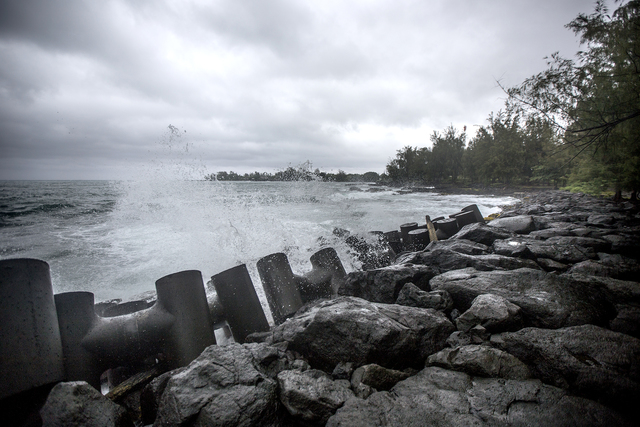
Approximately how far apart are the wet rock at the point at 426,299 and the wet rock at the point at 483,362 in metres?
0.62

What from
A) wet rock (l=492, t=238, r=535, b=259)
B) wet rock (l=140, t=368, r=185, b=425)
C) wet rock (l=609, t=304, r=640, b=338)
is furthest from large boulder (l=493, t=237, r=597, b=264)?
wet rock (l=140, t=368, r=185, b=425)

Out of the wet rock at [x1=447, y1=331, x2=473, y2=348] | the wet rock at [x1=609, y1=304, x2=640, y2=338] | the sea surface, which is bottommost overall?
the sea surface

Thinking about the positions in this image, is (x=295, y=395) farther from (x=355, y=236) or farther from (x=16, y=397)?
(x=355, y=236)

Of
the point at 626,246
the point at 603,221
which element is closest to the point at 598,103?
the point at 603,221

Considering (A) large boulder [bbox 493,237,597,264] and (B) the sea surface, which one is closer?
(A) large boulder [bbox 493,237,597,264]

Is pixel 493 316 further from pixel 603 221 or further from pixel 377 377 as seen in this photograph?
pixel 603 221

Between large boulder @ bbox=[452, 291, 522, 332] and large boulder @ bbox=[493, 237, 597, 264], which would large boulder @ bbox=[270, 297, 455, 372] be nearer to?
large boulder @ bbox=[452, 291, 522, 332]

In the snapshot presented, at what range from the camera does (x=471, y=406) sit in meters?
1.34

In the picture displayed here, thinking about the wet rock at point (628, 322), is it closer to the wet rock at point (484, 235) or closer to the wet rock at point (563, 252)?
the wet rock at point (563, 252)

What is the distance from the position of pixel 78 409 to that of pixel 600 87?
1237 centimetres

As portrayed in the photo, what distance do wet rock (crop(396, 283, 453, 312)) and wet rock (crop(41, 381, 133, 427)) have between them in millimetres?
2386

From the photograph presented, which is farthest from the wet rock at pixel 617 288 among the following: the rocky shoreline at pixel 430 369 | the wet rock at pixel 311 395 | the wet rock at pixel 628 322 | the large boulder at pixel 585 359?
the wet rock at pixel 311 395

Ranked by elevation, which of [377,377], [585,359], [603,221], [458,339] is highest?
[603,221]

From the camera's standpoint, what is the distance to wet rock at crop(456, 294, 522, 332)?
6.11ft
